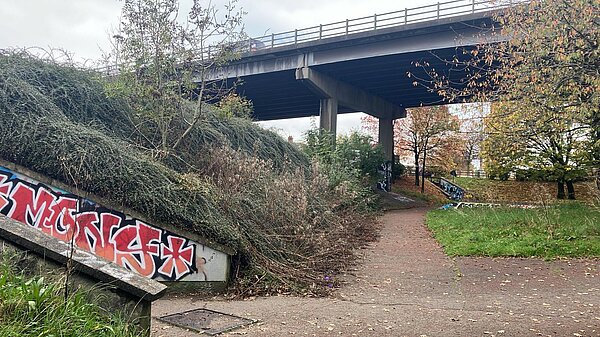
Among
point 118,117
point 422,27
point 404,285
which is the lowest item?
point 404,285

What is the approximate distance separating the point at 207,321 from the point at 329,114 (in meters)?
24.3

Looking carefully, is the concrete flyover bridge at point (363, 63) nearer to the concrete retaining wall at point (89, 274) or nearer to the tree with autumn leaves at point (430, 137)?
the tree with autumn leaves at point (430, 137)

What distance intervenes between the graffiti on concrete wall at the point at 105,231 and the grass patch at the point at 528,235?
627 centimetres

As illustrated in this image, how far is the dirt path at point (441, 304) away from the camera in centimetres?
541

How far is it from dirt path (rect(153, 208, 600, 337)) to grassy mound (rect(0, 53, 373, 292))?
2.99 ft

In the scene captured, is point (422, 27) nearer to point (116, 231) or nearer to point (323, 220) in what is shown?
point (323, 220)

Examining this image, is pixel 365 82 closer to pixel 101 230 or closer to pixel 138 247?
pixel 138 247

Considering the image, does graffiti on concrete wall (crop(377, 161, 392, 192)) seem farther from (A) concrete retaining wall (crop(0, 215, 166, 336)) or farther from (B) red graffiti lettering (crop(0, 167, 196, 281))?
(A) concrete retaining wall (crop(0, 215, 166, 336))

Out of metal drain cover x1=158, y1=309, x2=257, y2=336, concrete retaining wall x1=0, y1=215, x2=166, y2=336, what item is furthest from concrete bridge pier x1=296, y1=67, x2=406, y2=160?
concrete retaining wall x1=0, y1=215, x2=166, y2=336

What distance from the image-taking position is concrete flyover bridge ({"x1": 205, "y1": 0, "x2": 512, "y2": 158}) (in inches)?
846

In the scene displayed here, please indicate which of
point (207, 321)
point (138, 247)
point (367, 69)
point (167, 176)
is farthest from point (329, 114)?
point (207, 321)

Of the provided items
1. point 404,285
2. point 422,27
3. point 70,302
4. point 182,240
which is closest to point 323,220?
point 404,285

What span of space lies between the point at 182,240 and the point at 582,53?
7.25 meters

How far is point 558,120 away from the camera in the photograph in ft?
32.8
